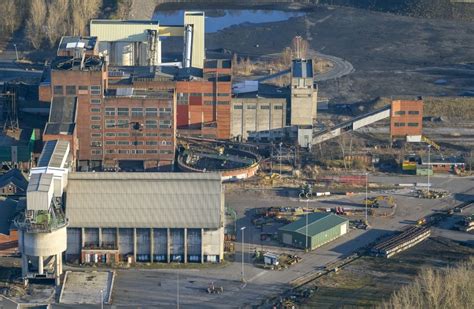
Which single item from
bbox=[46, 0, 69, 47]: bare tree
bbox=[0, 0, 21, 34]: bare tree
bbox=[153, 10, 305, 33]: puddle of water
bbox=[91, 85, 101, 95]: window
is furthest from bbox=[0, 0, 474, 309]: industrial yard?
bbox=[153, 10, 305, 33]: puddle of water

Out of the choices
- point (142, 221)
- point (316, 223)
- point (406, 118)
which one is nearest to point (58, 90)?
point (142, 221)

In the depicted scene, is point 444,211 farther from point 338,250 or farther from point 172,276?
point 172,276

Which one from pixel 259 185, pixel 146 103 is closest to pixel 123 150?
pixel 146 103

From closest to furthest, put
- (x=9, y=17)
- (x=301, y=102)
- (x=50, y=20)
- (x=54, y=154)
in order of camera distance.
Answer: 1. (x=54, y=154)
2. (x=301, y=102)
3. (x=50, y=20)
4. (x=9, y=17)

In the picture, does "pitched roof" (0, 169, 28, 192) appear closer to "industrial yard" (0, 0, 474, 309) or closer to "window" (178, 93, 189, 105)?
"industrial yard" (0, 0, 474, 309)

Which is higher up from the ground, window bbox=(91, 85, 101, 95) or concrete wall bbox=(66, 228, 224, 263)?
window bbox=(91, 85, 101, 95)

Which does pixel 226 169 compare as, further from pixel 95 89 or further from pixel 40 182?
pixel 40 182

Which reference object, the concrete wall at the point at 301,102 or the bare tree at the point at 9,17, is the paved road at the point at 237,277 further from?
the bare tree at the point at 9,17
